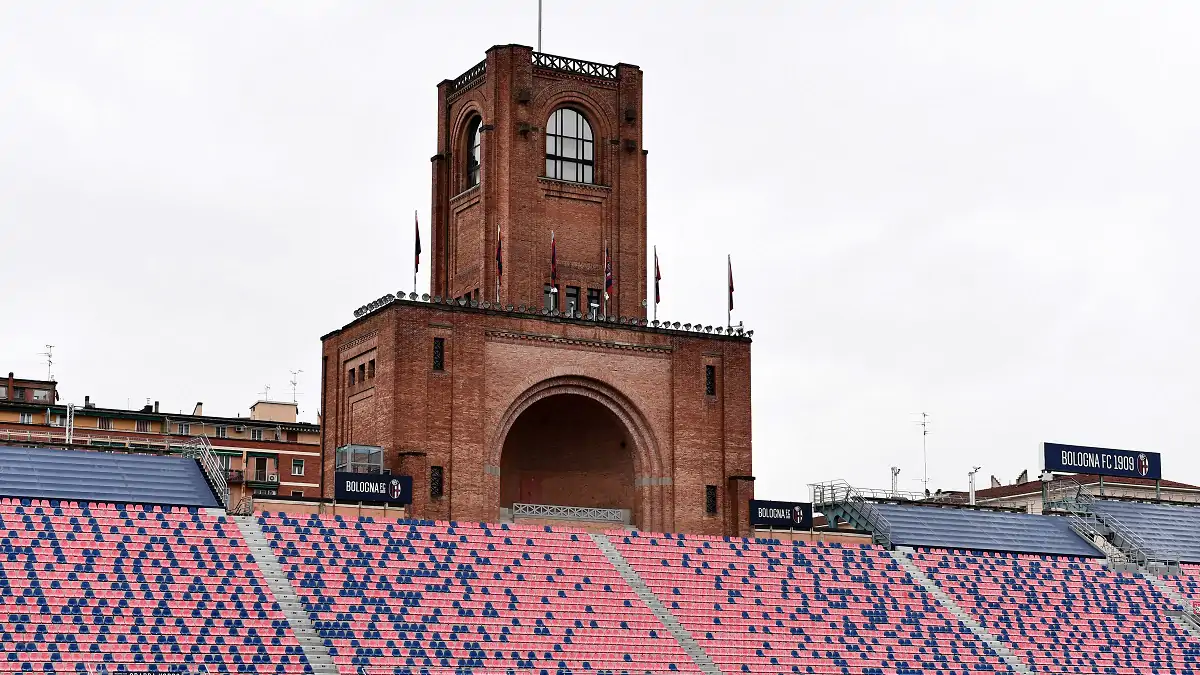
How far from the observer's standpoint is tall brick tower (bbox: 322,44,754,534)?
66.0 m

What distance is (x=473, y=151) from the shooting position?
73375 mm

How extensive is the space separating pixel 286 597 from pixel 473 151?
24.2 m

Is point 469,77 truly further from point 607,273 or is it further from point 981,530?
point 981,530

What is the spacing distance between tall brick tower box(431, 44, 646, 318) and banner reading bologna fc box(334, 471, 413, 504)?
29.9 feet

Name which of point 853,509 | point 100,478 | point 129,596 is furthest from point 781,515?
point 129,596

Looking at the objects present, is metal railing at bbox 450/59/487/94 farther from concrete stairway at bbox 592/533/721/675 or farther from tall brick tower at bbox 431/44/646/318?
concrete stairway at bbox 592/533/721/675

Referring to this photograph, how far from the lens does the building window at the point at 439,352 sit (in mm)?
66312

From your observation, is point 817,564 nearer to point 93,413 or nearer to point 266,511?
point 266,511

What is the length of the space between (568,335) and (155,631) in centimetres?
2233

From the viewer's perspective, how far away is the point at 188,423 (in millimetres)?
113875

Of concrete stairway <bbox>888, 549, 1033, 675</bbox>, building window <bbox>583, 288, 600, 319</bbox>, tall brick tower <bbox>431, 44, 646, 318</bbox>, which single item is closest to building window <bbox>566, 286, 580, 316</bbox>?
tall brick tower <bbox>431, 44, 646, 318</bbox>

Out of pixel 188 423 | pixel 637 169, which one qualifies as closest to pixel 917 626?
pixel 637 169

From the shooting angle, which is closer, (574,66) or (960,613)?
(960,613)

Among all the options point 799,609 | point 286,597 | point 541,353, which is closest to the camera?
point 286,597
